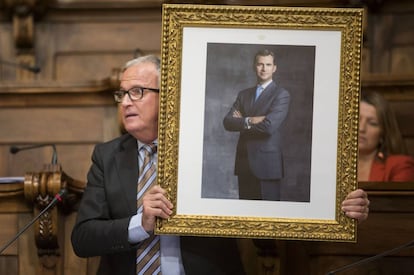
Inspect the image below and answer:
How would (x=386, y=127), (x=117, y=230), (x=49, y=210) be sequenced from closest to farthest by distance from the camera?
1. (x=117, y=230)
2. (x=49, y=210)
3. (x=386, y=127)

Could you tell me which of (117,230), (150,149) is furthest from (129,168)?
(117,230)

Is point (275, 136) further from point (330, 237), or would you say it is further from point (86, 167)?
point (86, 167)

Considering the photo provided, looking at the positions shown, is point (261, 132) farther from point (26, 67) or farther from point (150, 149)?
point (26, 67)

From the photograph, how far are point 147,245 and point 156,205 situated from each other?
0.70 ft

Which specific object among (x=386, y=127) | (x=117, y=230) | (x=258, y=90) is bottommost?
(x=117, y=230)

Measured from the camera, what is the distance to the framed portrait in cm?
232

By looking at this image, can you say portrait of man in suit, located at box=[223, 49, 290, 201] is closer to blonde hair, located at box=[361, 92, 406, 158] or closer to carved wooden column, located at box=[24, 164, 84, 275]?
carved wooden column, located at box=[24, 164, 84, 275]

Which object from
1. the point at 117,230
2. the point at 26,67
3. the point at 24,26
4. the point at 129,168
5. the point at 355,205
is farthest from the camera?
the point at 24,26

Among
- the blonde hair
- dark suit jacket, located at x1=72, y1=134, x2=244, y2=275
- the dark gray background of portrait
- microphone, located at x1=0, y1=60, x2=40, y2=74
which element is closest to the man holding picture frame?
dark suit jacket, located at x1=72, y1=134, x2=244, y2=275

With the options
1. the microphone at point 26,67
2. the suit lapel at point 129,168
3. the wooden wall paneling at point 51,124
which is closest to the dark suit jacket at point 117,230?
the suit lapel at point 129,168

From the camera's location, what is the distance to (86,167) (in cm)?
361

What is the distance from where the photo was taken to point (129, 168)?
100 inches

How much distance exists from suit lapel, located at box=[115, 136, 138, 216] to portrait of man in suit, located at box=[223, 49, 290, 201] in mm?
331

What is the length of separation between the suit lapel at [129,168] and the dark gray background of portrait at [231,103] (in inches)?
10.3
